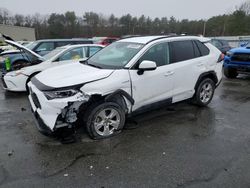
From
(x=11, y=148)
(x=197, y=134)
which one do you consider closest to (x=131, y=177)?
(x=197, y=134)

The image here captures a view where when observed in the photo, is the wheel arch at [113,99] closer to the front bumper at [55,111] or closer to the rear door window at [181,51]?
the front bumper at [55,111]

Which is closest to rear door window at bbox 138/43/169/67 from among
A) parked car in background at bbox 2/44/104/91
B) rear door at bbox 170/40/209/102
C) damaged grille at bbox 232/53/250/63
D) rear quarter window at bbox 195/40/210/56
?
rear door at bbox 170/40/209/102

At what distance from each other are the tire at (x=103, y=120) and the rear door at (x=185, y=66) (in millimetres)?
1471

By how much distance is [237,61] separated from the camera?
29.1ft

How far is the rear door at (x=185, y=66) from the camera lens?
15.4 feet

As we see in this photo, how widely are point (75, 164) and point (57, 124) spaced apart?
27.6 inches

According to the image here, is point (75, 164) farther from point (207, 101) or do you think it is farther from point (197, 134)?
point (207, 101)

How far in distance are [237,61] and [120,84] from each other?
692 centimetres

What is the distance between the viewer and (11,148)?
3.60 meters

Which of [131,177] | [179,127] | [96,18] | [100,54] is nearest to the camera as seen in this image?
[131,177]

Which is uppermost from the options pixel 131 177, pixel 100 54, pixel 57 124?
pixel 100 54

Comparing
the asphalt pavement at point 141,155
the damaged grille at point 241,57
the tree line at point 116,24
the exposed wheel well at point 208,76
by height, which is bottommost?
the asphalt pavement at point 141,155

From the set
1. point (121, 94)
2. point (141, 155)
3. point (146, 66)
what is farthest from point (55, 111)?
point (146, 66)

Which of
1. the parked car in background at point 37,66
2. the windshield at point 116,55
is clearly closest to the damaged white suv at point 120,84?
the windshield at point 116,55
